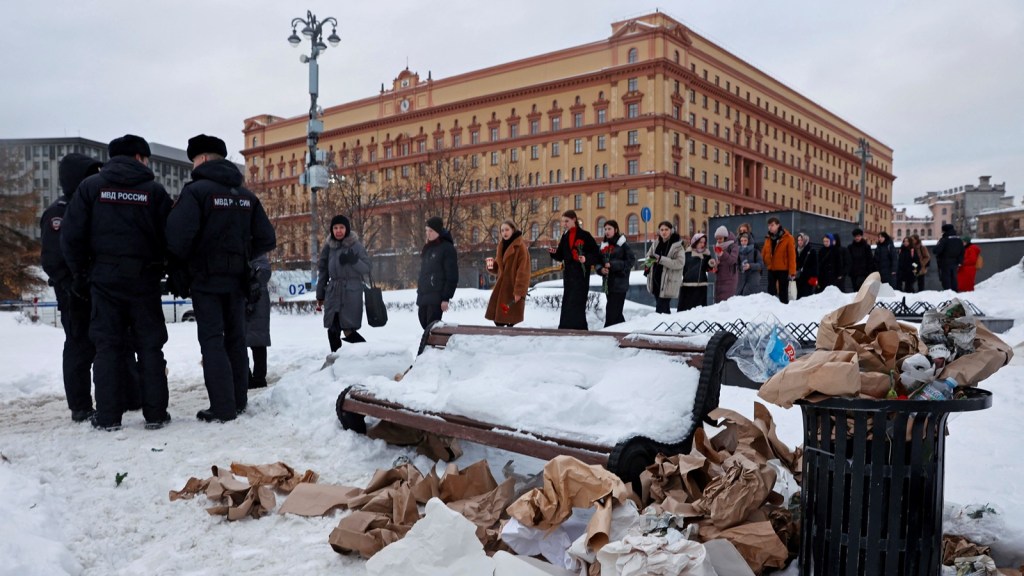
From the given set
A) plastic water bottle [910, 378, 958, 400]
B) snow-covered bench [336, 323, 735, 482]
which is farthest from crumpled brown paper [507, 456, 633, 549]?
plastic water bottle [910, 378, 958, 400]

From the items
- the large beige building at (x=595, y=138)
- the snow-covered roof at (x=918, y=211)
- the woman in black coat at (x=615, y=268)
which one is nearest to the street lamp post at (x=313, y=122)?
the woman in black coat at (x=615, y=268)

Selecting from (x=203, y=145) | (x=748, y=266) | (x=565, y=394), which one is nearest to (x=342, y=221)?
(x=203, y=145)

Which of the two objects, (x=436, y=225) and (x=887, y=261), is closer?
(x=436, y=225)

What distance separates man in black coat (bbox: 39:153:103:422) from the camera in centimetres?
575

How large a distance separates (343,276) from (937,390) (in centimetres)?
654

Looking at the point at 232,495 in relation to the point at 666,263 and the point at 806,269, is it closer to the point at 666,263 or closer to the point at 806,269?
the point at 666,263

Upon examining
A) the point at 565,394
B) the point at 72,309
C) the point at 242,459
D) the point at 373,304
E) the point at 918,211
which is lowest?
the point at 242,459

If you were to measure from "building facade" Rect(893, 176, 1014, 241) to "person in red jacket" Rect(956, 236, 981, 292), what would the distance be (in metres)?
112

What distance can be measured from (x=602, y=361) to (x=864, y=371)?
72.0 inches

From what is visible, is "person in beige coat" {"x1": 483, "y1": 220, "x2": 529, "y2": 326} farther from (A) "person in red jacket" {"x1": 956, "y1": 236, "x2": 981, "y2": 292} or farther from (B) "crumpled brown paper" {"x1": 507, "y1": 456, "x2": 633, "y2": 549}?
(A) "person in red jacket" {"x1": 956, "y1": 236, "x2": 981, "y2": 292}

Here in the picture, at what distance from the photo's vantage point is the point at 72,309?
570 cm

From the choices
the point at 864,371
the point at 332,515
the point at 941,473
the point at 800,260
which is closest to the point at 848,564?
the point at 941,473

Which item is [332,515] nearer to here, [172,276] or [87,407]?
[172,276]

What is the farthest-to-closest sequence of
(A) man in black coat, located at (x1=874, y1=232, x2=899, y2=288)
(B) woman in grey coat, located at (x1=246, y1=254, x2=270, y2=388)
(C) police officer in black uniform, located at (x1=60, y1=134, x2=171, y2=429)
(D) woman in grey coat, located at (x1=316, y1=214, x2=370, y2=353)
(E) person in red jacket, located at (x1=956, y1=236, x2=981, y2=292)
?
1. (A) man in black coat, located at (x1=874, y1=232, x2=899, y2=288)
2. (E) person in red jacket, located at (x1=956, y1=236, x2=981, y2=292)
3. (D) woman in grey coat, located at (x1=316, y1=214, x2=370, y2=353)
4. (B) woman in grey coat, located at (x1=246, y1=254, x2=270, y2=388)
5. (C) police officer in black uniform, located at (x1=60, y1=134, x2=171, y2=429)
